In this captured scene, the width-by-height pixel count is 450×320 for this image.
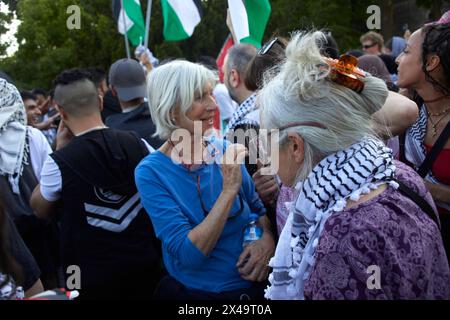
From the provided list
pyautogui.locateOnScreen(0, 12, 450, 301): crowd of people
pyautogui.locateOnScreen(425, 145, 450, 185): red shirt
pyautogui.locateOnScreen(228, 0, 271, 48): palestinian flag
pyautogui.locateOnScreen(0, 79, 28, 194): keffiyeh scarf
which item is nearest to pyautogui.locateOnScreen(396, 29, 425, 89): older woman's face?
pyautogui.locateOnScreen(0, 12, 450, 301): crowd of people

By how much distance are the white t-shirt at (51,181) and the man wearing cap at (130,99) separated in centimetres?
116

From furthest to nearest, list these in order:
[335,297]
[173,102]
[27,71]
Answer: [27,71] → [173,102] → [335,297]

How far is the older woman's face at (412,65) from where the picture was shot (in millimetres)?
2648

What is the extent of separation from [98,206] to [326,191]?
5.09 ft

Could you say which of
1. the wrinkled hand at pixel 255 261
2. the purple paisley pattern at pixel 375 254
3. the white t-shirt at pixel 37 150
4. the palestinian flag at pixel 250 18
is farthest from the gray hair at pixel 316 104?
the palestinian flag at pixel 250 18

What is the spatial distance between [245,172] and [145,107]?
5.74ft

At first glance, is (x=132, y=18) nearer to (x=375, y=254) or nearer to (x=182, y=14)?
(x=182, y=14)

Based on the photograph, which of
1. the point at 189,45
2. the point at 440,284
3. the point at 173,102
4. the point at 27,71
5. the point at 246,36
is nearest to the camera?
the point at 440,284

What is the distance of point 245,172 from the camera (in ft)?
8.70

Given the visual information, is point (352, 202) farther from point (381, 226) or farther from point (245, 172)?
point (245, 172)

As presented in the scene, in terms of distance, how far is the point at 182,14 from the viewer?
7.09m

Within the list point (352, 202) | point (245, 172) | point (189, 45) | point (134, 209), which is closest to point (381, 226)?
point (352, 202)

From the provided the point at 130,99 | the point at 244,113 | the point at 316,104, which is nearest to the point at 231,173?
the point at 316,104

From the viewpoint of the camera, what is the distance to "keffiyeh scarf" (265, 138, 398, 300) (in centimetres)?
166
